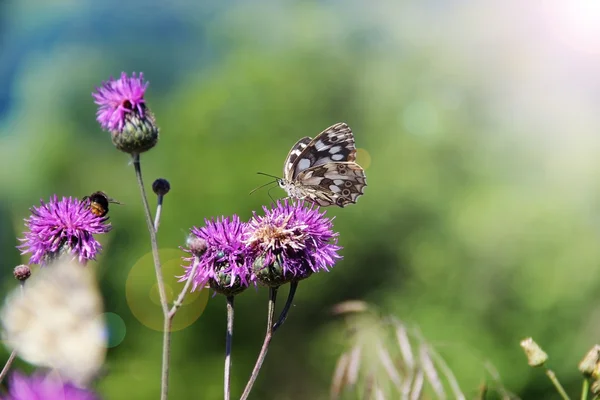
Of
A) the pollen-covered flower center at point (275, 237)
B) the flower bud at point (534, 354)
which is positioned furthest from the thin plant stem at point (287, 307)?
the flower bud at point (534, 354)

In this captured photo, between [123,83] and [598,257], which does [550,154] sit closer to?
[598,257]

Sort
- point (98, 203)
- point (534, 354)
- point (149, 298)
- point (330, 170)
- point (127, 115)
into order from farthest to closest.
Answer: point (149, 298) < point (330, 170) < point (127, 115) < point (98, 203) < point (534, 354)

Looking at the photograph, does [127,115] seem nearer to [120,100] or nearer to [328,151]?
[120,100]

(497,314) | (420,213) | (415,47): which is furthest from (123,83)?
(415,47)

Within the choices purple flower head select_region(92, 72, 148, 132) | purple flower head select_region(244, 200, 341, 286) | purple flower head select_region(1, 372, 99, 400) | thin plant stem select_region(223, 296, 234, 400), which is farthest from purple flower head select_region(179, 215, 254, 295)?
purple flower head select_region(1, 372, 99, 400)

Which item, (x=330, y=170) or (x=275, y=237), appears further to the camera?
(x=330, y=170)

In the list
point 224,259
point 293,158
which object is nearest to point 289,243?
point 224,259

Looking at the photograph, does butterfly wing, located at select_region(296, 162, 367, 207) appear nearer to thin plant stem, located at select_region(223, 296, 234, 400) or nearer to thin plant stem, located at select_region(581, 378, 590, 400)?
thin plant stem, located at select_region(223, 296, 234, 400)
